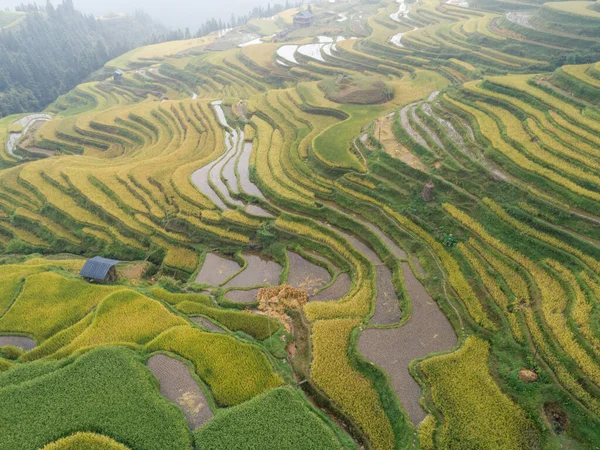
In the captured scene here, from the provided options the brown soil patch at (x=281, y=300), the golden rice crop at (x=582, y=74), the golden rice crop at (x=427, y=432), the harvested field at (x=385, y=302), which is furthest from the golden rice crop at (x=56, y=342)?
the golden rice crop at (x=582, y=74)

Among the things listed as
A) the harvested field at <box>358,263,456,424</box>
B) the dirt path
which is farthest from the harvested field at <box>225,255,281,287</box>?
the dirt path

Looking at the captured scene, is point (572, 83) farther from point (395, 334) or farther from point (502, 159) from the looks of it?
point (395, 334)

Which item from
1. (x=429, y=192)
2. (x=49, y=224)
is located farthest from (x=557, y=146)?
(x=49, y=224)

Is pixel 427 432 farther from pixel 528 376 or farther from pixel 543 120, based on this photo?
pixel 543 120

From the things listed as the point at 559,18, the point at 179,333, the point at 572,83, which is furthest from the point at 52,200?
the point at 559,18

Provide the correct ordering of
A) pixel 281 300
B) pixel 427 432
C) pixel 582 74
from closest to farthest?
pixel 427 432, pixel 281 300, pixel 582 74

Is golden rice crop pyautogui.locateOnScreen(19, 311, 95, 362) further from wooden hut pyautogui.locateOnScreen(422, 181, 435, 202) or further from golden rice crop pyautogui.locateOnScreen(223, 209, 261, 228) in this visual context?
wooden hut pyautogui.locateOnScreen(422, 181, 435, 202)

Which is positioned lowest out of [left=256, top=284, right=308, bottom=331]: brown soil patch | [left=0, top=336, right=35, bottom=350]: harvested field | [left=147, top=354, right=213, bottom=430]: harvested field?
[left=256, top=284, right=308, bottom=331]: brown soil patch
